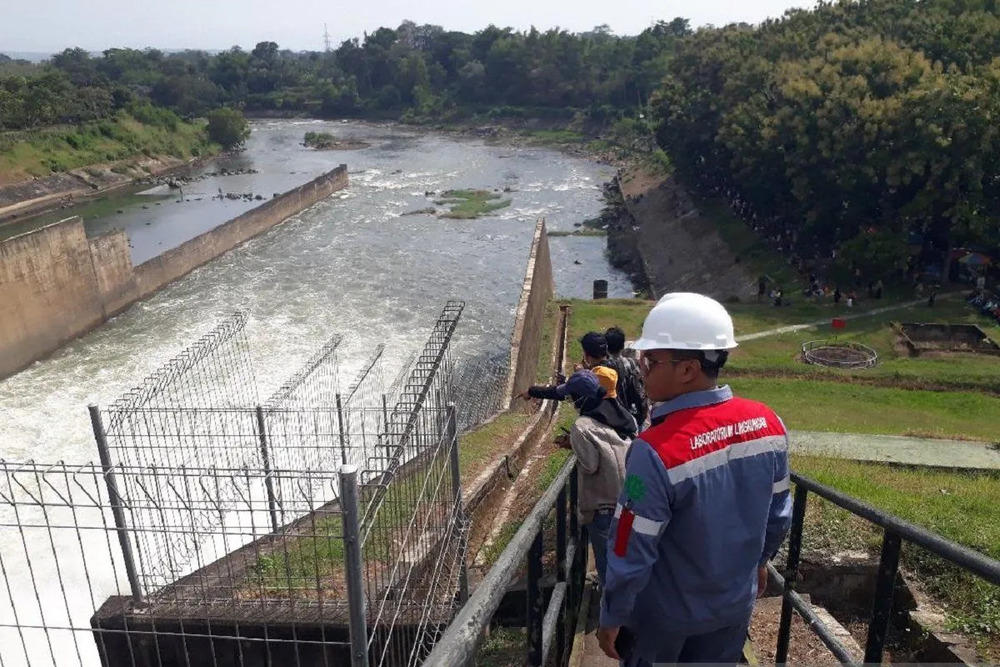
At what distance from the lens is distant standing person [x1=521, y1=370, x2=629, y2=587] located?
385cm

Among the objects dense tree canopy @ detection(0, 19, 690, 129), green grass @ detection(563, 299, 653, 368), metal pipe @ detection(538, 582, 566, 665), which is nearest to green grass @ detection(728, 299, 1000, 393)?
green grass @ detection(563, 299, 653, 368)

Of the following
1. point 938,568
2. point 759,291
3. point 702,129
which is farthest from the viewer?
point 702,129

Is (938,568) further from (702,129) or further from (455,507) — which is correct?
(702,129)

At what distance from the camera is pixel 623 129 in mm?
63031

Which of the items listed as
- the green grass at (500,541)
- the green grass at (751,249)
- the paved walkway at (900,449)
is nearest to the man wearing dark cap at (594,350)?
the green grass at (500,541)

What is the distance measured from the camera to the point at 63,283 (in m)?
21.2

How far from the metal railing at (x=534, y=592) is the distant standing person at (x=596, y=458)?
9 centimetres

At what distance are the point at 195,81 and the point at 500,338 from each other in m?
77.4

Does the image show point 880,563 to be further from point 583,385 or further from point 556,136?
point 556,136

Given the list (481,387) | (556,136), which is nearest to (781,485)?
(481,387)

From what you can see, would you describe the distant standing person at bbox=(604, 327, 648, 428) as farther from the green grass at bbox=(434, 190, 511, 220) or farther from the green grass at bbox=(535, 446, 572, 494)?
the green grass at bbox=(434, 190, 511, 220)

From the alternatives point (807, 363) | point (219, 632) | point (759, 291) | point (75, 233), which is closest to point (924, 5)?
point (759, 291)

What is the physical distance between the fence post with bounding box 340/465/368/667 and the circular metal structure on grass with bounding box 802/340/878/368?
14646 millimetres

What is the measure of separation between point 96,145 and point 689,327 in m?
55.1
